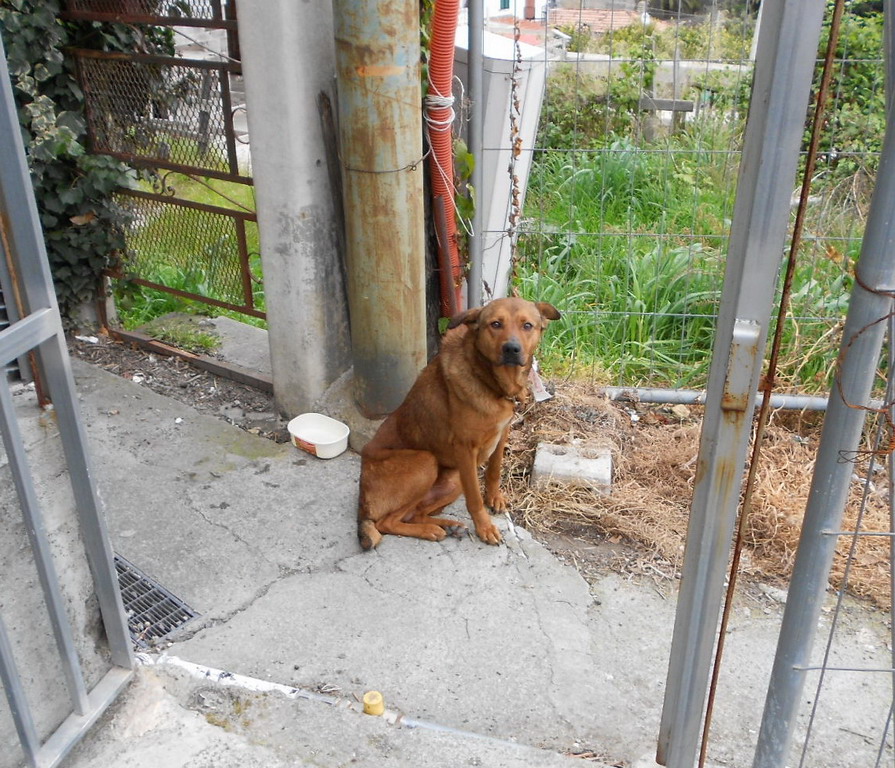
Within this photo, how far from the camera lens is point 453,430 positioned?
358 cm

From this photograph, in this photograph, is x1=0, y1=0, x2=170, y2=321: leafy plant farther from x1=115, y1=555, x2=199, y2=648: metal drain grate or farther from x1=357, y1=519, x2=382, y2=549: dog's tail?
x1=357, y1=519, x2=382, y2=549: dog's tail

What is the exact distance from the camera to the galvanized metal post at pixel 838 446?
1556mm

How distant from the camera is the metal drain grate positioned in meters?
3.10

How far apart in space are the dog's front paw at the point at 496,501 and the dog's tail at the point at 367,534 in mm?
570

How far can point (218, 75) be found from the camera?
437 centimetres

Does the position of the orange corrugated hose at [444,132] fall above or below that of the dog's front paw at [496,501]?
above

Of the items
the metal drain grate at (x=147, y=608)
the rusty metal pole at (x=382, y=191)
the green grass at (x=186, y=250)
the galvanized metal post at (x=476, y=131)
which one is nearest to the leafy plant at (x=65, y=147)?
the green grass at (x=186, y=250)

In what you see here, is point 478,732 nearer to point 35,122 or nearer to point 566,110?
point 35,122

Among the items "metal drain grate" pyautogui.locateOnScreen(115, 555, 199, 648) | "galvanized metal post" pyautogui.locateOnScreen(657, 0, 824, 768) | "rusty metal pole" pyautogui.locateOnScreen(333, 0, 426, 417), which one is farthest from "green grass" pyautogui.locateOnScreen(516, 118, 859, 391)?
"galvanized metal post" pyautogui.locateOnScreen(657, 0, 824, 768)

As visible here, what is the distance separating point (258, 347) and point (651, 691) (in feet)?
10.9

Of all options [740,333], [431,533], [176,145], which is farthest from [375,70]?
[740,333]

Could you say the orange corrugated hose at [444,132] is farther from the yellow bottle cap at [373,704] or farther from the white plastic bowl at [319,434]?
the yellow bottle cap at [373,704]

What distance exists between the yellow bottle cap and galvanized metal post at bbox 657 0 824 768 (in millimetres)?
1028

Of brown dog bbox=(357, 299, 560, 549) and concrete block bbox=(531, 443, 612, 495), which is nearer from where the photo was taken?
brown dog bbox=(357, 299, 560, 549)
